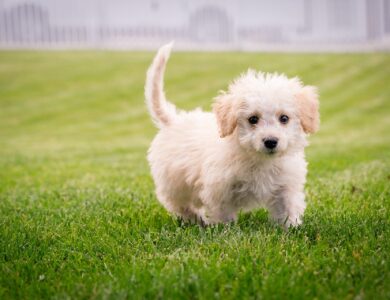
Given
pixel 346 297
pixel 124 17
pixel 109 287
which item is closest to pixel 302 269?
pixel 346 297

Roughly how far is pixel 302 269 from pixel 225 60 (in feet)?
106

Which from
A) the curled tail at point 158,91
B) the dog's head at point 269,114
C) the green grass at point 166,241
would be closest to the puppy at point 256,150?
the dog's head at point 269,114

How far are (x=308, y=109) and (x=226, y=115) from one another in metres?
0.58

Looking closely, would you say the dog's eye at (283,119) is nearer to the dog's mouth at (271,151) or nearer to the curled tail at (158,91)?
the dog's mouth at (271,151)

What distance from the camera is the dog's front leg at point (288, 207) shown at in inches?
145

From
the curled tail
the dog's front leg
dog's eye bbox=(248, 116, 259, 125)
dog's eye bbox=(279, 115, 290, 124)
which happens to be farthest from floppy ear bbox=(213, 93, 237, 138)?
the curled tail

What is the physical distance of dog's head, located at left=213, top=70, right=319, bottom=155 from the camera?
344 cm

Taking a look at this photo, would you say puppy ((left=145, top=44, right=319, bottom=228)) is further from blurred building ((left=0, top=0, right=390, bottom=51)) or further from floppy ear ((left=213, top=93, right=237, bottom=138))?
blurred building ((left=0, top=0, right=390, bottom=51))

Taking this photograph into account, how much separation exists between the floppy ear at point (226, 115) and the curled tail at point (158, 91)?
840 mm

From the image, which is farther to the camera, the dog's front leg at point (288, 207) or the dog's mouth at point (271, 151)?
the dog's front leg at point (288, 207)

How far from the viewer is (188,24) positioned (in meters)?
53.3

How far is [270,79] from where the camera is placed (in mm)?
3787

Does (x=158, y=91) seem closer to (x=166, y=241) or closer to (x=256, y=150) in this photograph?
(x=256, y=150)

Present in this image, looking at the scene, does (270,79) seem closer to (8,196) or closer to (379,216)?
(379,216)
